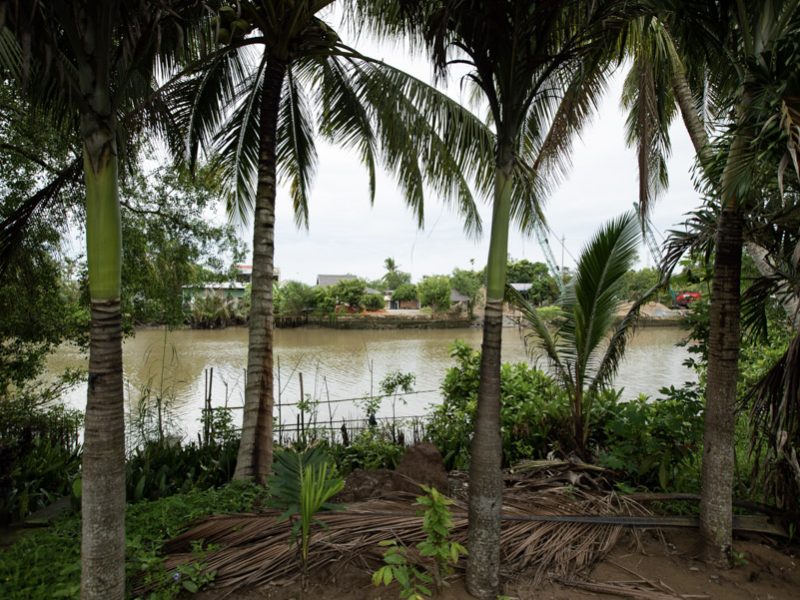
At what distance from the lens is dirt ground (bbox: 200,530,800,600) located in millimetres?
2592

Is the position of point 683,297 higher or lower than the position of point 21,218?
lower

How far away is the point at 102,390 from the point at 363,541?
174 centimetres

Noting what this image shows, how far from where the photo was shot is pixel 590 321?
4.50 meters

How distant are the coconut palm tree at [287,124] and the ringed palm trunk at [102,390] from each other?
76.6 inches

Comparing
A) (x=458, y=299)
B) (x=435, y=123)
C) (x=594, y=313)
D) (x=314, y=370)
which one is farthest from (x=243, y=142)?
(x=458, y=299)

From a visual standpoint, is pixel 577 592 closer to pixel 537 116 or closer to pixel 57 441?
pixel 537 116

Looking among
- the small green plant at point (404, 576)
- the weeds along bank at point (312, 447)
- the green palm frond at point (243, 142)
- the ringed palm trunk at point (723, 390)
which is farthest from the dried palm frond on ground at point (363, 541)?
the green palm frond at point (243, 142)

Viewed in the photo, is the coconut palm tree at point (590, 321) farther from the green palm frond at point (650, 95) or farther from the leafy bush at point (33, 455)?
the leafy bush at point (33, 455)

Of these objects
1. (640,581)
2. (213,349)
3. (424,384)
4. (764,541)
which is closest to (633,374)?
(424,384)

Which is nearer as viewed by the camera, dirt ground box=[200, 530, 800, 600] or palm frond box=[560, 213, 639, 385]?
dirt ground box=[200, 530, 800, 600]

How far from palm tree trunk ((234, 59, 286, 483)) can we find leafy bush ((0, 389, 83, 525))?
1691mm

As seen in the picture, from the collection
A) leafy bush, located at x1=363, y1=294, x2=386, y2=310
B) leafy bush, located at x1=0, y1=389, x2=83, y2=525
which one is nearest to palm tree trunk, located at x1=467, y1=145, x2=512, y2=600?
leafy bush, located at x1=0, y1=389, x2=83, y2=525

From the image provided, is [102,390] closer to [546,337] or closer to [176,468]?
[176,468]

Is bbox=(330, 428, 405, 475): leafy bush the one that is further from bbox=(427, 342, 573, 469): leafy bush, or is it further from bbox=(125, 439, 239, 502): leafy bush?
bbox=(125, 439, 239, 502): leafy bush
